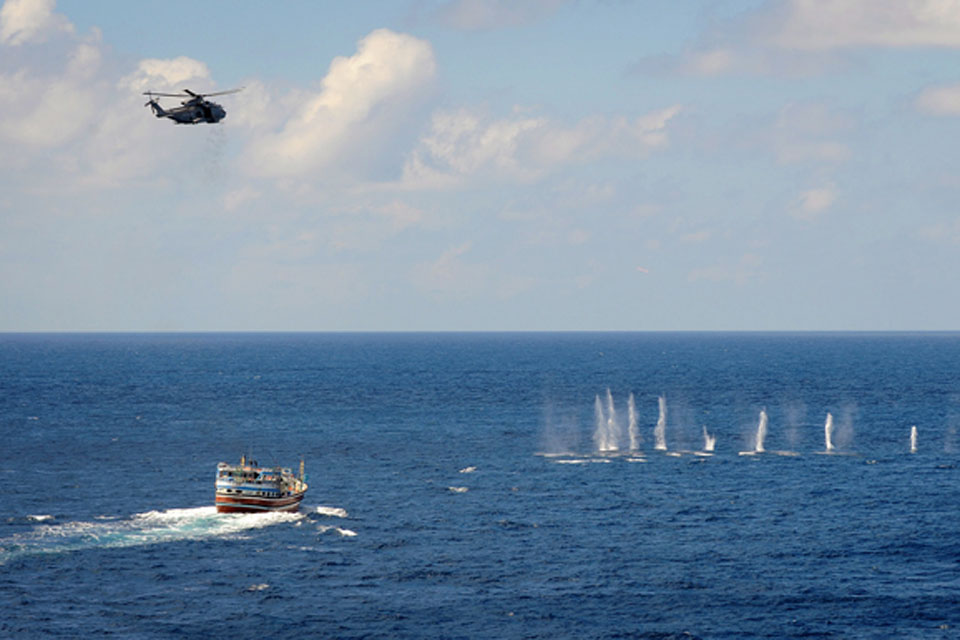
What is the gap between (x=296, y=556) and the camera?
88.9 meters

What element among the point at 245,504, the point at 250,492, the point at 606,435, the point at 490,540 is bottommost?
the point at 490,540

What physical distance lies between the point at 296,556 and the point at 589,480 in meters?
46.9

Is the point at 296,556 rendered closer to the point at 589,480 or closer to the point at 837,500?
the point at 589,480

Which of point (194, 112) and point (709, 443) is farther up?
point (194, 112)

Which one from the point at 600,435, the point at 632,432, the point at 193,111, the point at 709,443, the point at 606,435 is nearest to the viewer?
the point at 193,111

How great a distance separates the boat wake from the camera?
296ft

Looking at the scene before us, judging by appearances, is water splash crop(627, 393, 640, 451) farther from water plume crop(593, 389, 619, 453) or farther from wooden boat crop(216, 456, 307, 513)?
wooden boat crop(216, 456, 307, 513)

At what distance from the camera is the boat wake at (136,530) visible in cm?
9012

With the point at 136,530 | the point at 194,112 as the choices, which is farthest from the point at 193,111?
the point at 136,530

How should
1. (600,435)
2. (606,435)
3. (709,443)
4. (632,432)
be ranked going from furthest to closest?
(632,432), (606,435), (600,435), (709,443)

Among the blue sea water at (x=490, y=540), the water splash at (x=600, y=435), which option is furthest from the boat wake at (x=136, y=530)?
the water splash at (x=600, y=435)

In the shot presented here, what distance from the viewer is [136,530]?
9638 centimetres

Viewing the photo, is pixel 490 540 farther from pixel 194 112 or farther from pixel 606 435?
pixel 606 435

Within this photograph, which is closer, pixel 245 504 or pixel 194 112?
pixel 194 112
